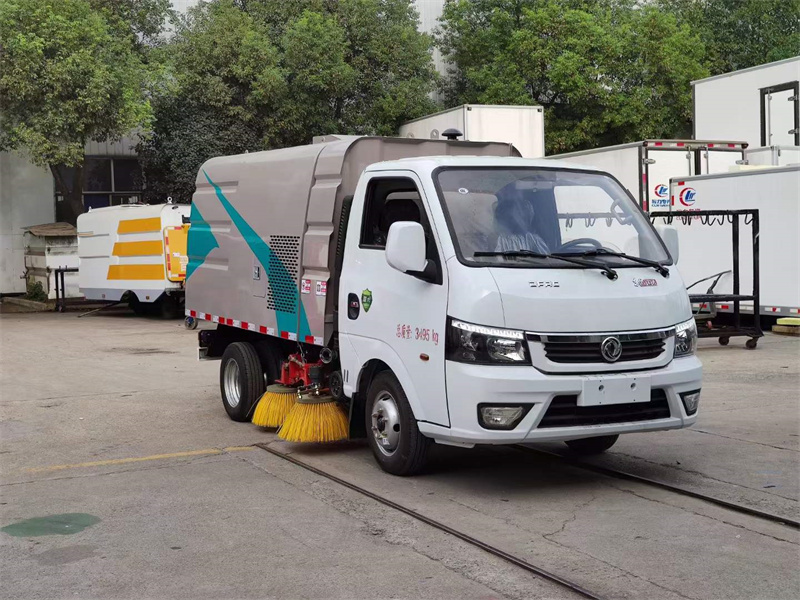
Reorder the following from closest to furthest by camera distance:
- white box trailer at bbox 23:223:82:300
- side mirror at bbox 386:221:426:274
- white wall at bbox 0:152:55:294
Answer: side mirror at bbox 386:221:426:274, white box trailer at bbox 23:223:82:300, white wall at bbox 0:152:55:294

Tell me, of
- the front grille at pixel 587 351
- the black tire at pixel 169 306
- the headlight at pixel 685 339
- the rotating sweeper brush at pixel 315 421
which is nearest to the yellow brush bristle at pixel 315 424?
the rotating sweeper brush at pixel 315 421

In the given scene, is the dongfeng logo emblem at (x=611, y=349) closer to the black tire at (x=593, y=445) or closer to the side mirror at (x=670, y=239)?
the side mirror at (x=670, y=239)

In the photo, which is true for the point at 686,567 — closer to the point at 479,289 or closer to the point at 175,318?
the point at 479,289

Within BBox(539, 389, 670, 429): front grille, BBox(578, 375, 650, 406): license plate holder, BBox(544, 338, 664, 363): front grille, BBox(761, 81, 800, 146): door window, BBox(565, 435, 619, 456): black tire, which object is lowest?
BBox(565, 435, 619, 456): black tire

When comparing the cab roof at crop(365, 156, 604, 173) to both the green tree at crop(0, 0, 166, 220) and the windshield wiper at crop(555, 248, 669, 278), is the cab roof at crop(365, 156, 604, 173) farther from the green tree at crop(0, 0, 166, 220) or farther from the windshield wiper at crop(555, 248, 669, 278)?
the green tree at crop(0, 0, 166, 220)

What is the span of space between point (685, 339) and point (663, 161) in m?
13.9

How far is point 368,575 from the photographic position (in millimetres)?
5379

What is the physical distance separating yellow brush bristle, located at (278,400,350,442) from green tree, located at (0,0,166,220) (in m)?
20.4

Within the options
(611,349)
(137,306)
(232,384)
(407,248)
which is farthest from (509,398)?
(137,306)

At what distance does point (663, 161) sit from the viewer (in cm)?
2047

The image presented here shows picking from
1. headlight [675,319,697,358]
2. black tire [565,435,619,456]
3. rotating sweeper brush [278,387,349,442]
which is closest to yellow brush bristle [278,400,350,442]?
rotating sweeper brush [278,387,349,442]

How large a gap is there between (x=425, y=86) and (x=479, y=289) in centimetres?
2892

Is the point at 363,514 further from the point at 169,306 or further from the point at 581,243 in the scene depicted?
the point at 169,306

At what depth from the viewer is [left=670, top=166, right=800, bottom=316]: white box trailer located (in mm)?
16797
